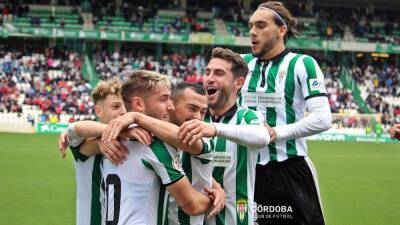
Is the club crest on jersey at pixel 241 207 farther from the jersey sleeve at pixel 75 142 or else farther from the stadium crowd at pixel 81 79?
the stadium crowd at pixel 81 79

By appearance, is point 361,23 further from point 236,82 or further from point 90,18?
point 236,82

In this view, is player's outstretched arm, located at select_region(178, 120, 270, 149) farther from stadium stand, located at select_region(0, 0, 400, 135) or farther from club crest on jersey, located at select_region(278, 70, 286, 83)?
stadium stand, located at select_region(0, 0, 400, 135)

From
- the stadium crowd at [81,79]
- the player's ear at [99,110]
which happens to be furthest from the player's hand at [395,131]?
the stadium crowd at [81,79]

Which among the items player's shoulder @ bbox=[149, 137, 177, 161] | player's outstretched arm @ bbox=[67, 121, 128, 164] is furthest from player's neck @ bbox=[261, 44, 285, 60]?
player's shoulder @ bbox=[149, 137, 177, 161]

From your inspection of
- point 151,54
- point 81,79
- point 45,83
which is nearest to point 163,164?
point 45,83

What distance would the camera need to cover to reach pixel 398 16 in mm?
52688

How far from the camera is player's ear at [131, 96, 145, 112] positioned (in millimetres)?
3503

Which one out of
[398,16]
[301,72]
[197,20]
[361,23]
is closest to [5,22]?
[197,20]

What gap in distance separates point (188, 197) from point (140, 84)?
68cm

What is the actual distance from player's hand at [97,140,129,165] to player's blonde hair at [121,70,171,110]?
29 centimetres

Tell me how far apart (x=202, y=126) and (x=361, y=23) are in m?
50.1

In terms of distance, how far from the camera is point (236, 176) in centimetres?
427

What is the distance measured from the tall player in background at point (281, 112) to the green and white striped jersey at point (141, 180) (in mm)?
1898

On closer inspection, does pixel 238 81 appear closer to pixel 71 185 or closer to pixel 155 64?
pixel 71 185
